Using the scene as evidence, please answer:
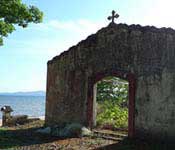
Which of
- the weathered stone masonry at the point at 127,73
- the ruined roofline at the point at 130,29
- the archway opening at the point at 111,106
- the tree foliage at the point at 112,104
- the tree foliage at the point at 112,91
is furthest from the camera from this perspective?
the tree foliage at the point at 112,91

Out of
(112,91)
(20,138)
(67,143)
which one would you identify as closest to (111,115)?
(112,91)

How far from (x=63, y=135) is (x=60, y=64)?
4152 millimetres

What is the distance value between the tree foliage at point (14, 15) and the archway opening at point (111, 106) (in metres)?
4.05

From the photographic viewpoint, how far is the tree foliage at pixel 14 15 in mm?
18016

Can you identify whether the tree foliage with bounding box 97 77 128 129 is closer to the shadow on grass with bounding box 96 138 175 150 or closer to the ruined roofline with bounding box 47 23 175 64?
the ruined roofline with bounding box 47 23 175 64

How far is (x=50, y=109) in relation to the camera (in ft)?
73.2

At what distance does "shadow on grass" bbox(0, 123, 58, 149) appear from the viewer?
17.1 m

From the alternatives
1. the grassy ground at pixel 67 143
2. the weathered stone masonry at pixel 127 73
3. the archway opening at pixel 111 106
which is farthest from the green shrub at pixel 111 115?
the grassy ground at pixel 67 143

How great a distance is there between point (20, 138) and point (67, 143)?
2.29 meters

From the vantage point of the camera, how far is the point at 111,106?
82.4 ft

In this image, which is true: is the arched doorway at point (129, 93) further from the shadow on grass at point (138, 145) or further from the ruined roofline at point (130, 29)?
the ruined roofline at point (130, 29)

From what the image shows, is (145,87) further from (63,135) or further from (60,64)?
(60,64)

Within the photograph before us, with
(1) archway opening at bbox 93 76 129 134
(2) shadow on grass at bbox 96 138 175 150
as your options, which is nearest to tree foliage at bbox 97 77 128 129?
(1) archway opening at bbox 93 76 129 134

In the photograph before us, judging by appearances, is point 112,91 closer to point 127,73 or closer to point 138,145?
point 127,73
